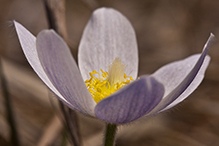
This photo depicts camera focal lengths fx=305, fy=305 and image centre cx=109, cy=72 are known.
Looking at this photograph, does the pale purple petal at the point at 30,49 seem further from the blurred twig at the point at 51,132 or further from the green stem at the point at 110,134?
the blurred twig at the point at 51,132

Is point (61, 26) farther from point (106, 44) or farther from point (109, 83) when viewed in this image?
point (109, 83)

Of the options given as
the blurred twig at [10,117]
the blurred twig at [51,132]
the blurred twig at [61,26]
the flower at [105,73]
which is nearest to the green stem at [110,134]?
the flower at [105,73]

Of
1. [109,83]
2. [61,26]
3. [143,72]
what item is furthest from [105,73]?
[143,72]

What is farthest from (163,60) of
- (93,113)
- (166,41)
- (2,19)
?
(93,113)

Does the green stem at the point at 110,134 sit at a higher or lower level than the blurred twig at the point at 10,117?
higher

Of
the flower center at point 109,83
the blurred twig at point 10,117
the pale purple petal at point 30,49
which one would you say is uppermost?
the pale purple petal at point 30,49

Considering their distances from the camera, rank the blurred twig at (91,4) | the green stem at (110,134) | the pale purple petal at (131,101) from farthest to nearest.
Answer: the blurred twig at (91,4), the green stem at (110,134), the pale purple petal at (131,101)

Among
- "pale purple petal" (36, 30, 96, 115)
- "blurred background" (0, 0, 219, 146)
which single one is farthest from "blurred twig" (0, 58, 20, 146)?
"pale purple petal" (36, 30, 96, 115)

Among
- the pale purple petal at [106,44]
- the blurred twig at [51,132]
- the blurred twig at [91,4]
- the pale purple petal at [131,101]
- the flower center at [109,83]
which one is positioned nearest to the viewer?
the pale purple petal at [131,101]
